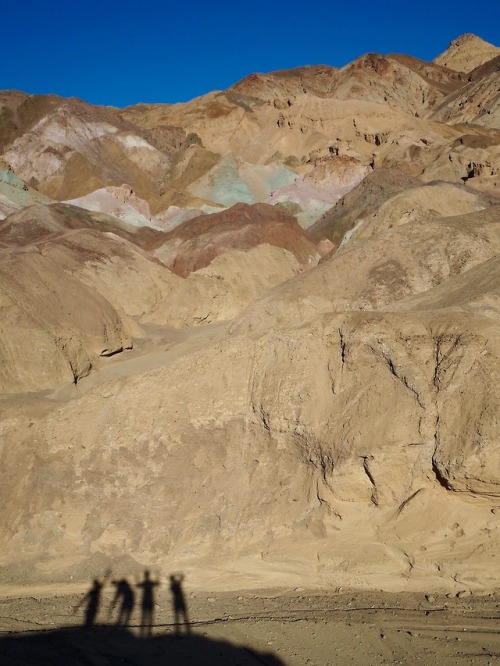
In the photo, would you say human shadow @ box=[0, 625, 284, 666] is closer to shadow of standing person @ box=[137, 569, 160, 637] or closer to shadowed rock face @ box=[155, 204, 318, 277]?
shadow of standing person @ box=[137, 569, 160, 637]

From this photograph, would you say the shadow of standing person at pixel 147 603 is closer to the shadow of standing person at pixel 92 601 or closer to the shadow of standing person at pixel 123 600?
the shadow of standing person at pixel 123 600

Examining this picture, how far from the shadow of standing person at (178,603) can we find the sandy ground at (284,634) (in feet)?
0.15

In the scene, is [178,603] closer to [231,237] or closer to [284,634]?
[284,634]

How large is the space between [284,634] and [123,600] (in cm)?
250

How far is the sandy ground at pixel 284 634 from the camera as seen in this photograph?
18.6 ft

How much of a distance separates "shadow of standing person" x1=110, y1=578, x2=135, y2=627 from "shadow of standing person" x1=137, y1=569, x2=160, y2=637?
15 cm

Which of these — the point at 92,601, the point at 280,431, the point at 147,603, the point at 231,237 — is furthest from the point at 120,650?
the point at 231,237

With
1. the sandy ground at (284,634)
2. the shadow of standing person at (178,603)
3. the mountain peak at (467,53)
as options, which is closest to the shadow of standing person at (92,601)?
the sandy ground at (284,634)

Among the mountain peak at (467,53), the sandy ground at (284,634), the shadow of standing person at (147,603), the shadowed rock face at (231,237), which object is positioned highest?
the mountain peak at (467,53)

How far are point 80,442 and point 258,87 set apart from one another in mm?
74466

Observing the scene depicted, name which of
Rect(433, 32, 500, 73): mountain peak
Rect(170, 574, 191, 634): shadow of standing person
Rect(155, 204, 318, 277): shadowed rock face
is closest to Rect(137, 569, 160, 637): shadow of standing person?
Rect(170, 574, 191, 634): shadow of standing person

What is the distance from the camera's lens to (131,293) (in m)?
22.9

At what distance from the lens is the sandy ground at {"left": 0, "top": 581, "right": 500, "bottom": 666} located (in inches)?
223

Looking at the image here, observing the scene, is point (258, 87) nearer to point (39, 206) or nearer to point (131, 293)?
point (39, 206)
